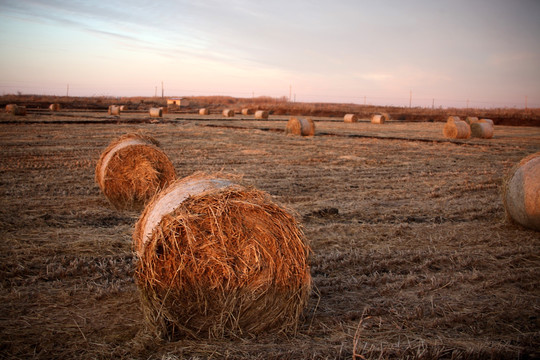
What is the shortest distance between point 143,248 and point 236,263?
844 mm

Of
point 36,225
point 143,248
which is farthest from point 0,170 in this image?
point 143,248

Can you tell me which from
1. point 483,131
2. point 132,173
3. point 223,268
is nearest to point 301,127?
point 483,131

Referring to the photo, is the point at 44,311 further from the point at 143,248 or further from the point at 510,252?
the point at 510,252

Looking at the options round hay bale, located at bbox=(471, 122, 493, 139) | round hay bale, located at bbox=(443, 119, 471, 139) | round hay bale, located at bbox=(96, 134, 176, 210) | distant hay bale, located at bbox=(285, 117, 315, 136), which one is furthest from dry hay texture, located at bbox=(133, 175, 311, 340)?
round hay bale, located at bbox=(471, 122, 493, 139)

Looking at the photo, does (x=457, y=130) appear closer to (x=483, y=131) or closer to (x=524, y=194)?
(x=483, y=131)

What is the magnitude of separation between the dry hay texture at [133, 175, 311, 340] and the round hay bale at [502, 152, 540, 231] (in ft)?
15.2

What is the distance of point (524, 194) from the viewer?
22.0 ft

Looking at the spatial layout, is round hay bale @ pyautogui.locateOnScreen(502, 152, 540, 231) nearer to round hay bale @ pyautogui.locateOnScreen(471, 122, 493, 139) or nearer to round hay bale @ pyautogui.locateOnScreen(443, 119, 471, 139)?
round hay bale @ pyautogui.locateOnScreen(443, 119, 471, 139)

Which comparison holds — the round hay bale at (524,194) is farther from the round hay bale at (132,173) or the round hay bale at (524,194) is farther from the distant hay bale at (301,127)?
the distant hay bale at (301,127)

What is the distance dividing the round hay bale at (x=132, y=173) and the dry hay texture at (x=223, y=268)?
4.51 meters

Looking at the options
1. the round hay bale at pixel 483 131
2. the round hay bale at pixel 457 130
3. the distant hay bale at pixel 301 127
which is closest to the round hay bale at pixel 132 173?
the distant hay bale at pixel 301 127

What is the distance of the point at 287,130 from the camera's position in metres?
23.6

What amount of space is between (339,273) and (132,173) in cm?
→ 495

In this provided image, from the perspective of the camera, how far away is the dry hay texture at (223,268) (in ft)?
12.2
